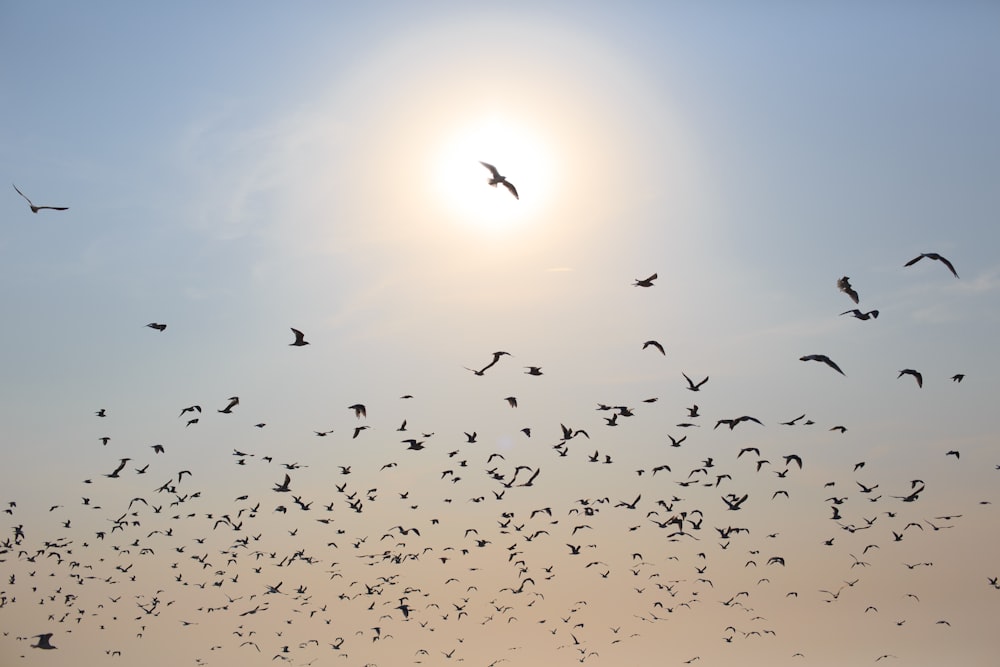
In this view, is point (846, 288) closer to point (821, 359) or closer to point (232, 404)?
point (821, 359)

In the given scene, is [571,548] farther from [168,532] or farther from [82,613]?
[82,613]

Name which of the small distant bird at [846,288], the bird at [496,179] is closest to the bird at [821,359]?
the small distant bird at [846,288]

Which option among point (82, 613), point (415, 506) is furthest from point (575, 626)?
point (82, 613)

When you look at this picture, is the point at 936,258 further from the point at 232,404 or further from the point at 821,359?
the point at 232,404

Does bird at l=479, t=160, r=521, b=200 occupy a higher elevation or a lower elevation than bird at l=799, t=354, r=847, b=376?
higher

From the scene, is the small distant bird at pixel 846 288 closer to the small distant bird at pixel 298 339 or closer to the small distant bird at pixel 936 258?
the small distant bird at pixel 936 258

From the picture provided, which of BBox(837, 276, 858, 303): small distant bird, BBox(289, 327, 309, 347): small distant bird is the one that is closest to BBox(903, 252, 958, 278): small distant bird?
BBox(837, 276, 858, 303): small distant bird

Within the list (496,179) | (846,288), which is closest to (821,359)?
(846,288)

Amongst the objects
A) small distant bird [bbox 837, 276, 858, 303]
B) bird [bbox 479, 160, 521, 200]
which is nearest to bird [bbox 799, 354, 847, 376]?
small distant bird [bbox 837, 276, 858, 303]

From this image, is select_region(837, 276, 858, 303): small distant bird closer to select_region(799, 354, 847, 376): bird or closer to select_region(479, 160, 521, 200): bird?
select_region(799, 354, 847, 376): bird

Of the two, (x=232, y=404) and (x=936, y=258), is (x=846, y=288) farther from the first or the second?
(x=232, y=404)

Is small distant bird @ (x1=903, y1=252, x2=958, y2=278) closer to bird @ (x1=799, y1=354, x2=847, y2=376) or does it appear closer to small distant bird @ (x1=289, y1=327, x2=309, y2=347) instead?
bird @ (x1=799, y1=354, x2=847, y2=376)

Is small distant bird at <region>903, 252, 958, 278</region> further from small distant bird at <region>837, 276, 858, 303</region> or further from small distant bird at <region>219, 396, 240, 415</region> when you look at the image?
small distant bird at <region>219, 396, 240, 415</region>

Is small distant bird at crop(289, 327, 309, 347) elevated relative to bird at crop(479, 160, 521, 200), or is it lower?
lower
